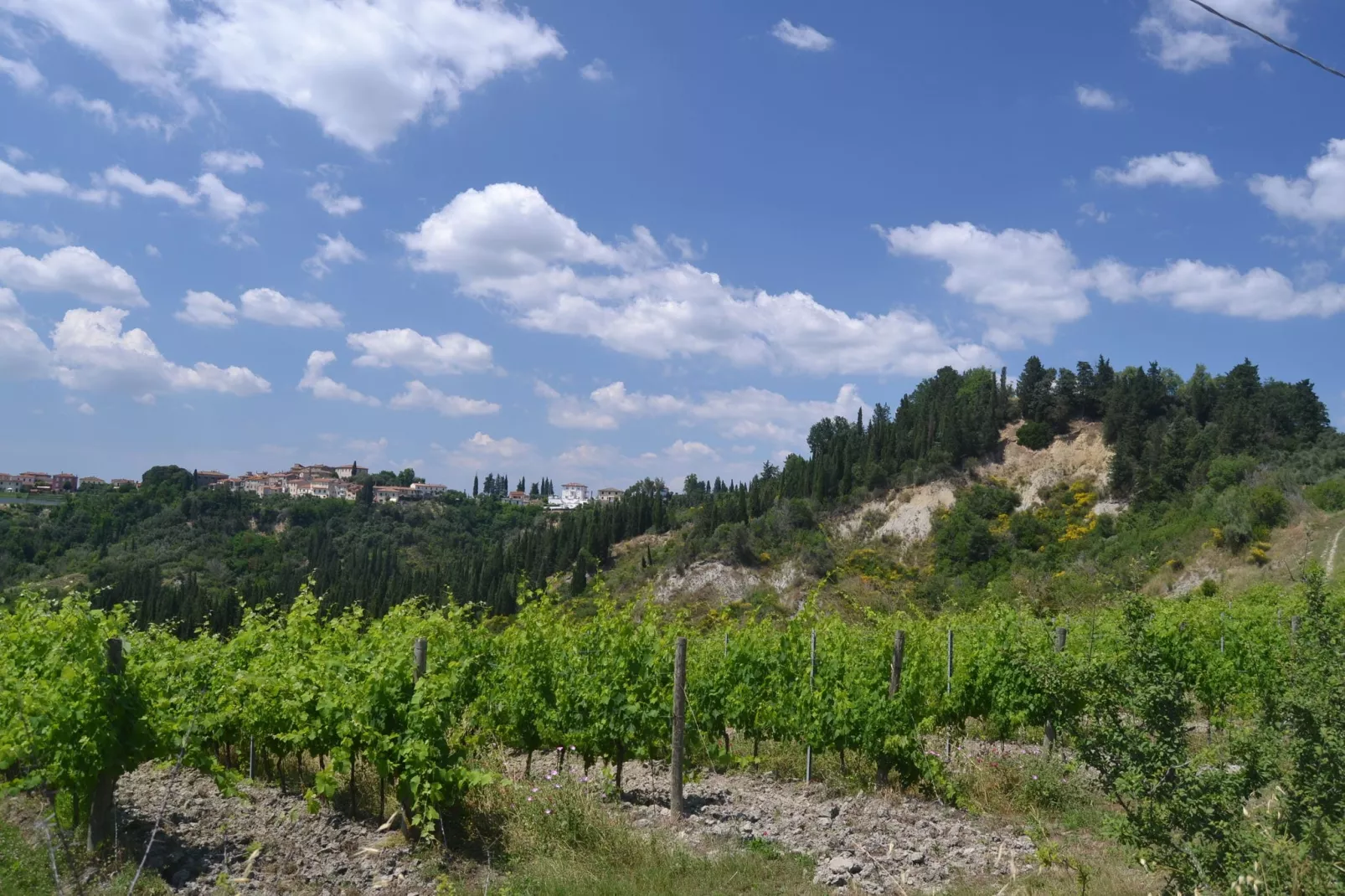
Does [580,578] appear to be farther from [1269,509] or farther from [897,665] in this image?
[897,665]

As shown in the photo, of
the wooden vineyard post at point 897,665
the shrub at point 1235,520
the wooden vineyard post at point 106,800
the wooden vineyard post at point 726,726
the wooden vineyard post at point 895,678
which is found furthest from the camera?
the shrub at point 1235,520

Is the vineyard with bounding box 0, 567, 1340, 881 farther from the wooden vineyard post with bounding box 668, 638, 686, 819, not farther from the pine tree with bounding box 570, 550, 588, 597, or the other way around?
the pine tree with bounding box 570, 550, 588, 597

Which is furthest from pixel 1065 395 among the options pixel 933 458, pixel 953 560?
pixel 953 560

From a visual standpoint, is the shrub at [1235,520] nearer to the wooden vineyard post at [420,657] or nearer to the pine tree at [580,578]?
the wooden vineyard post at [420,657]

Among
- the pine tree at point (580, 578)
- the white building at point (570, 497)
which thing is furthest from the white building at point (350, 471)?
the pine tree at point (580, 578)

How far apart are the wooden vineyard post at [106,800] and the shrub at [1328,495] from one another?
134ft

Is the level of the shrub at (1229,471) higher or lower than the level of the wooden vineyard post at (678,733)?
higher

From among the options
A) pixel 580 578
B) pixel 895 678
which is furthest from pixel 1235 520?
pixel 580 578

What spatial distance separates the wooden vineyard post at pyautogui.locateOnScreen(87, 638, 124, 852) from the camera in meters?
5.04

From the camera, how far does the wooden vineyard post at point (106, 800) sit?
5.04 meters

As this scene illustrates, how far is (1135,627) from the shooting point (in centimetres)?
445

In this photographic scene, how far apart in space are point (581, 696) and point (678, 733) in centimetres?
97

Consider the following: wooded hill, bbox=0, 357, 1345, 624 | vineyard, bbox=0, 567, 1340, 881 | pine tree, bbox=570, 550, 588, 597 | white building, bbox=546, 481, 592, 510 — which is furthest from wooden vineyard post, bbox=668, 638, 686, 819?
white building, bbox=546, 481, 592, 510

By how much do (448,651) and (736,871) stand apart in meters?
4.14
